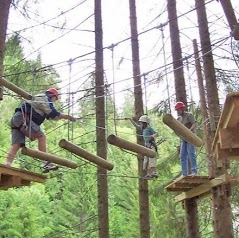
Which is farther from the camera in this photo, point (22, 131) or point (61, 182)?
point (61, 182)

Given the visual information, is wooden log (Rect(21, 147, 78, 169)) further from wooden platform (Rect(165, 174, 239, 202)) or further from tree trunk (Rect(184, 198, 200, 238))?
tree trunk (Rect(184, 198, 200, 238))

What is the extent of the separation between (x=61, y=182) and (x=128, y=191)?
3.05 meters

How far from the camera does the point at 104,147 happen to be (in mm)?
7863

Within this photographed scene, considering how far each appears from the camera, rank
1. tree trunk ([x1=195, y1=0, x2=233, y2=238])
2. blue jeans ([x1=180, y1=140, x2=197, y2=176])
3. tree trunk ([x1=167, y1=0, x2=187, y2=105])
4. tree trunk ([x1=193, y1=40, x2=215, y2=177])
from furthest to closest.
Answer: tree trunk ([x1=167, y1=0, x2=187, y2=105]) < tree trunk ([x1=193, y1=40, x2=215, y2=177]) < tree trunk ([x1=195, y1=0, x2=233, y2=238]) < blue jeans ([x1=180, y1=140, x2=197, y2=176])

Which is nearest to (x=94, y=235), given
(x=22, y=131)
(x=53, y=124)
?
(x=53, y=124)

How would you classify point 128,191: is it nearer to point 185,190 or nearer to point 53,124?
point 53,124

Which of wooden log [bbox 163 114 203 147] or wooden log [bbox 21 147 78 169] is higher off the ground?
wooden log [bbox 21 147 78 169]

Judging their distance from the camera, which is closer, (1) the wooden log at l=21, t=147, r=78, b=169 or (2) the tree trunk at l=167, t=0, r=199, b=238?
(1) the wooden log at l=21, t=147, r=78, b=169

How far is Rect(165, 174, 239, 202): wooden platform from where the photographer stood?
5.69 metres

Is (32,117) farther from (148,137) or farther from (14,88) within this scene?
(148,137)

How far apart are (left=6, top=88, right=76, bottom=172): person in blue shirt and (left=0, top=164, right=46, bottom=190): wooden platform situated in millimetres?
144

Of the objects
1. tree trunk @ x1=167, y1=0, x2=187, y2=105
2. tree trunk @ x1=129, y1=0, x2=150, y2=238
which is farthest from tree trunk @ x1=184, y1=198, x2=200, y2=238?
tree trunk @ x1=167, y1=0, x2=187, y2=105

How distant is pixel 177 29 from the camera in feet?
26.2

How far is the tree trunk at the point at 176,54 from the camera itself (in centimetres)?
752
